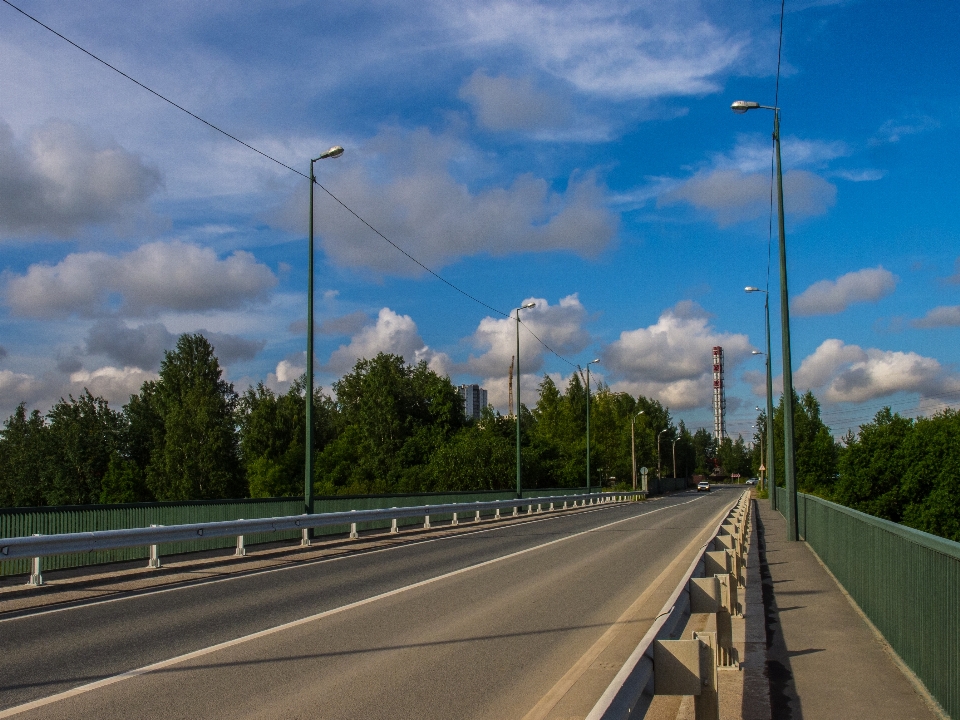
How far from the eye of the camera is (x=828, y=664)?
7.56 m

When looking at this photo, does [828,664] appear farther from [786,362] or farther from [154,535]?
[786,362]

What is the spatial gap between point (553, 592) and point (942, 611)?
6975mm

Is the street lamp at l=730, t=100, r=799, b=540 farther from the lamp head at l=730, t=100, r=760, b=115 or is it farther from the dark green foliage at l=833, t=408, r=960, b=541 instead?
the dark green foliage at l=833, t=408, r=960, b=541

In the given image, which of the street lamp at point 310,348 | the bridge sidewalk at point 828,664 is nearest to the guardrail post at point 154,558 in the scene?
the street lamp at point 310,348

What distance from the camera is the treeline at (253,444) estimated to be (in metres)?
75.9

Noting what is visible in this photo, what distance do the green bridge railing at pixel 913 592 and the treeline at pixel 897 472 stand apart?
151 ft

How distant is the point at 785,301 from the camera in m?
21.7

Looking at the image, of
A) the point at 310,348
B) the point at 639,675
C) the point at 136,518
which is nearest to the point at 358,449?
the point at 310,348

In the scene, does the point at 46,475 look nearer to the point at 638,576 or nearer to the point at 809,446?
the point at 809,446

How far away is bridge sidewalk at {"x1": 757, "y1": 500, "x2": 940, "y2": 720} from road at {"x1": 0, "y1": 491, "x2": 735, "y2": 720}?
4.76ft

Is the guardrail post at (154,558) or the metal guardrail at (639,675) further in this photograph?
the guardrail post at (154,558)

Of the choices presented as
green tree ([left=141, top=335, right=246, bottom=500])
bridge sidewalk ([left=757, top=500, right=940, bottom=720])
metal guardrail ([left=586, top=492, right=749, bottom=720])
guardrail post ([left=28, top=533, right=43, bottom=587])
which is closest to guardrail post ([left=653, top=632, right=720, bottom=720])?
metal guardrail ([left=586, top=492, right=749, bottom=720])

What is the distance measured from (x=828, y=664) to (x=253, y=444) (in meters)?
92.5

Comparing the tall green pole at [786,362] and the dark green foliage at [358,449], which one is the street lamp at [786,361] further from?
the dark green foliage at [358,449]
